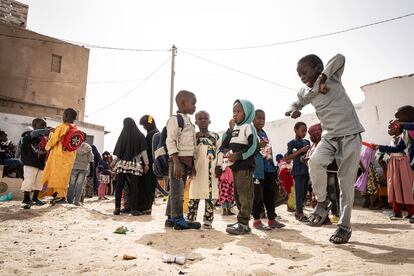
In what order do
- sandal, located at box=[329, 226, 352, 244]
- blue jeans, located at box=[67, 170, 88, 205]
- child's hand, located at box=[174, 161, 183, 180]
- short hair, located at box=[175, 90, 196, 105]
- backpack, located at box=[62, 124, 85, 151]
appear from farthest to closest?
blue jeans, located at box=[67, 170, 88, 205] → backpack, located at box=[62, 124, 85, 151] → short hair, located at box=[175, 90, 196, 105] → child's hand, located at box=[174, 161, 183, 180] → sandal, located at box=[329, 226, 352, 244]

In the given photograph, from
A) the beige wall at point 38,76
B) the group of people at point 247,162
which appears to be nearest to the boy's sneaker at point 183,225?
the group of people at point 247,162

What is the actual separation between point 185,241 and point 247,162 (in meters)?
1.29

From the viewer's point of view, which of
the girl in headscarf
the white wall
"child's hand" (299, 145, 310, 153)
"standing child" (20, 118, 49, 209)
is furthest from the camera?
the white wall

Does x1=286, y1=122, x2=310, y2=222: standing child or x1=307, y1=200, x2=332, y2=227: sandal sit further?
x1=286, y1=122, x2=310, y2=222: standing child

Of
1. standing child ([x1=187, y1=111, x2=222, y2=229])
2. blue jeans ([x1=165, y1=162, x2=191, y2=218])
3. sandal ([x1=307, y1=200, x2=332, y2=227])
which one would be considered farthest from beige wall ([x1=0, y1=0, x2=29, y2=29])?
sandal ([x1=307, y1=200, x2=332, y2=227])

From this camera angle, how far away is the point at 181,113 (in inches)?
179

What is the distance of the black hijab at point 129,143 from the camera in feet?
21.0

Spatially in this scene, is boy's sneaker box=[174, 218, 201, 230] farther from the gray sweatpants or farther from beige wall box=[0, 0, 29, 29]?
beige wall box=[0, 0, 29, 29]

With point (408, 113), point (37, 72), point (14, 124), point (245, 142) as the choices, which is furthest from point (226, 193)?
point (37, 72)

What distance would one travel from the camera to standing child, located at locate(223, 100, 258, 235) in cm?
393

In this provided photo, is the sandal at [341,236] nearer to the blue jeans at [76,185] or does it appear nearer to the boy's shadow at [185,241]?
the boy's shadow at [185,241]

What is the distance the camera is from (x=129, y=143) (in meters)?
6.46

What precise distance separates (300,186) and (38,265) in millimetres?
4192

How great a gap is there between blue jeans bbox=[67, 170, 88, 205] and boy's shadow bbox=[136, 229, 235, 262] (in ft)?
14.6
